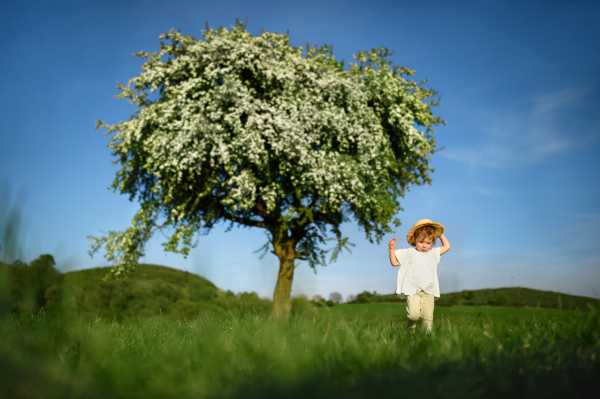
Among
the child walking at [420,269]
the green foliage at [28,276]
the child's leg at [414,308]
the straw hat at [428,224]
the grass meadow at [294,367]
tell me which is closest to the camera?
the grass meadow at [294,367]

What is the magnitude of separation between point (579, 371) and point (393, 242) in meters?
3.80

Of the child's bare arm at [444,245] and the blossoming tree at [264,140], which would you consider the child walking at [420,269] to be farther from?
the blossoming tree at [264,140]

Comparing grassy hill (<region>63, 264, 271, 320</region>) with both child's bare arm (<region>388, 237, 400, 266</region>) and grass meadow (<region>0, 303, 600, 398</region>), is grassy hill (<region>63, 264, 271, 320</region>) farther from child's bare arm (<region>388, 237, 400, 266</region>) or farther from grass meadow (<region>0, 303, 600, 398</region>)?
grass meadow (<region>0, 303, 600, 398</region>)

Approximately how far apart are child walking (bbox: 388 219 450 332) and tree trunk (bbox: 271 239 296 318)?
857 cm

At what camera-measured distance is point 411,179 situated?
54.3ft

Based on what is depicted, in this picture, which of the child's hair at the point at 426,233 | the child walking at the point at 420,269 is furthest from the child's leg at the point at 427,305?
the child's hair at the point at 426,233

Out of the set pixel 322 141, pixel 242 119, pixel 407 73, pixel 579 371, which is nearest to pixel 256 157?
pixel 242 119

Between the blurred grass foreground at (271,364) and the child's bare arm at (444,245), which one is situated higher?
the child's bare arm at (444,245)

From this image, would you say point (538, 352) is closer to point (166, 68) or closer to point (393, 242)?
point (393, 242)

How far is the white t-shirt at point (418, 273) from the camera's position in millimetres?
6047

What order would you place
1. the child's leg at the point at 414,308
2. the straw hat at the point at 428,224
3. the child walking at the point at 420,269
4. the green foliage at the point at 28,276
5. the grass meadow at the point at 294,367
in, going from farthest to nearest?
the straw hat at the point at 428,224 → the child walking at the point at 420,269 → the child's leg at the point at 414,308 → the green foliage at the point at 28,276 → the grass meadow at the point at 294,367

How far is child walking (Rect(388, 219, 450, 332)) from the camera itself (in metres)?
6.03

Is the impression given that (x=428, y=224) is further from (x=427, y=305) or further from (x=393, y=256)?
(x=427, y=305)

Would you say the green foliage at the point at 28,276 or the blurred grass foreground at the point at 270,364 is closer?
the blurred grass foreground at the point at 270,364
